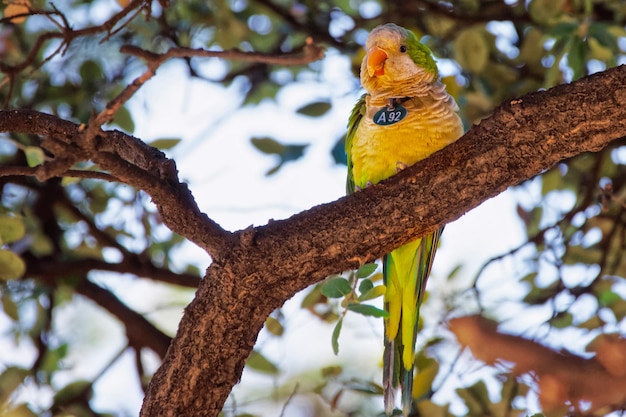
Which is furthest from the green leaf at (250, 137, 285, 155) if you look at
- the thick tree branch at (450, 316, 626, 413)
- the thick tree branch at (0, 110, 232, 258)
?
the thick tree branch at (450, 316, 626, 413)

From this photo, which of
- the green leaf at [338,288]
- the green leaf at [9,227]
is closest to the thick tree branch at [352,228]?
the green leaf at [338,288]

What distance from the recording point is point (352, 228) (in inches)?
60.6

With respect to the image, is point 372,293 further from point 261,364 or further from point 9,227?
point 9,227

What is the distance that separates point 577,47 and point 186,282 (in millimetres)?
1486

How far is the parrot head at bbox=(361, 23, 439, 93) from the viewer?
2064 mm

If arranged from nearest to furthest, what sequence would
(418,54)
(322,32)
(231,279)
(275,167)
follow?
(231,279)
(418,54)
(275,167)
(322,32)

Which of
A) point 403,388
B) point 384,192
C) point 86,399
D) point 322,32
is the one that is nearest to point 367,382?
point 403,388

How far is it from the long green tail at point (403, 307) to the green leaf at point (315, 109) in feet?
2.24

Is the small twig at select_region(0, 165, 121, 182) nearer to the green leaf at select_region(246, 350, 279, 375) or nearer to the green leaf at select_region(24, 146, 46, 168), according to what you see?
the green leaf at select_region(24, 146, 46, 168)

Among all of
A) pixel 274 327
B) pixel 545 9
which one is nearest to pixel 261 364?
pixel 274 327

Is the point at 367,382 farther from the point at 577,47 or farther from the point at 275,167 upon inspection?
the point at 577,47

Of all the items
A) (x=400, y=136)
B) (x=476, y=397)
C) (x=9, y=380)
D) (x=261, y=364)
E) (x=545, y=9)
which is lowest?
(x=476, y=397)

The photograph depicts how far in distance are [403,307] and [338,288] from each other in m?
0.47

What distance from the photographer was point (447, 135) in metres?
1.96
